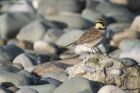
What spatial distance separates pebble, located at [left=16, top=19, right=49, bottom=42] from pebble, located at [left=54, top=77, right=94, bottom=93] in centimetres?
738

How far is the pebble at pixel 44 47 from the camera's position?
14.2 m

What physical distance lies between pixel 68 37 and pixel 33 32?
124 cm

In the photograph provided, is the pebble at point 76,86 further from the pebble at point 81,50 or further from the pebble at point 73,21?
the pebble at point 73,21

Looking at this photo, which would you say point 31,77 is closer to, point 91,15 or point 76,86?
point 76,86

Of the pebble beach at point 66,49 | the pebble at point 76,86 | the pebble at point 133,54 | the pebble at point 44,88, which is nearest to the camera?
the pebble at point 76,86

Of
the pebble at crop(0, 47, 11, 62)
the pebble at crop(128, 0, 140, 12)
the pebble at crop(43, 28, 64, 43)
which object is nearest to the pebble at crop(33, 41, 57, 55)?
the pebble at crop(43, 28, 64, 43)

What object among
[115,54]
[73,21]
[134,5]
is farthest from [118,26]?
[134,5]

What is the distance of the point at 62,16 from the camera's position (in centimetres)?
1830

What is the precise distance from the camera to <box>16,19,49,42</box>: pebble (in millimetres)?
15836

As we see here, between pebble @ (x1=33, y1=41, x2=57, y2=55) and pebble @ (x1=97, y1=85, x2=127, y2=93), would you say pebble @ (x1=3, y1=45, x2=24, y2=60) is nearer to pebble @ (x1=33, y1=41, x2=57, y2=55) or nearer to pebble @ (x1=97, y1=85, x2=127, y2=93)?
pebble @ (x1=33, y1=41, x2=57, y2=55)

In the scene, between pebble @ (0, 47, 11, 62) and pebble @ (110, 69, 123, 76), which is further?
pebble @ (0, 47, 11, 62)

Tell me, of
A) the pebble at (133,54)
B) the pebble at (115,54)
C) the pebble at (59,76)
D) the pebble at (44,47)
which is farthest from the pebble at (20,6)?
the pebble at (59,76)

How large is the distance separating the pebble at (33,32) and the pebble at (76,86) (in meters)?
7.38

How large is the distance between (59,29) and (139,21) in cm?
224
